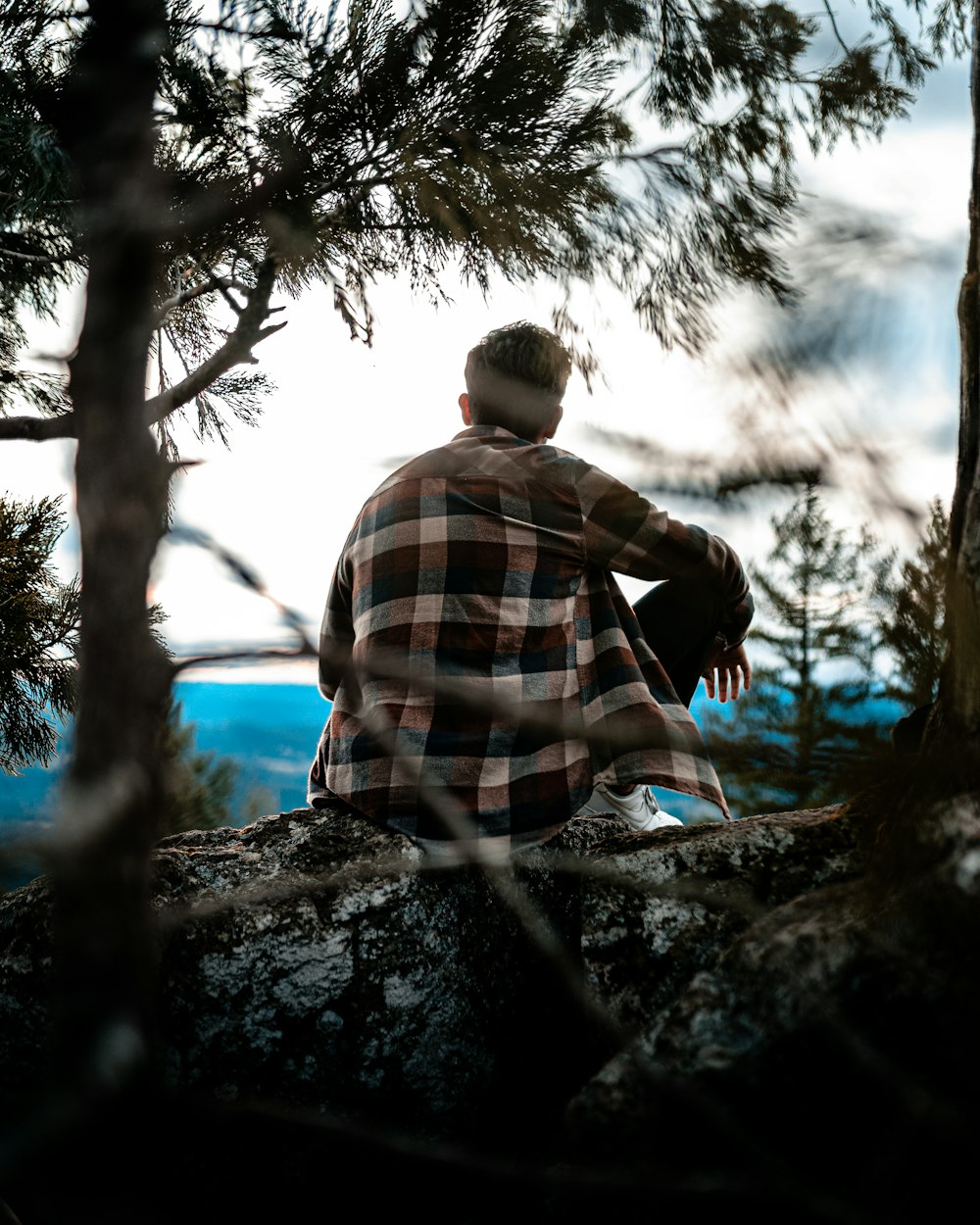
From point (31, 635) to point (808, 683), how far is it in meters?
2.23

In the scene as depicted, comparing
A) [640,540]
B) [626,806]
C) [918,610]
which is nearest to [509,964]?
[626,806]

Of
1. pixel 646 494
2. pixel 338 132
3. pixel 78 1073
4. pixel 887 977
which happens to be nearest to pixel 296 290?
pixel 338 132

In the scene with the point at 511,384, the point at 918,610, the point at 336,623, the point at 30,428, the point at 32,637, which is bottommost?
the point at 32,637

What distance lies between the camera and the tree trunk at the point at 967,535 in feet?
2.66

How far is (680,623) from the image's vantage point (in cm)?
188

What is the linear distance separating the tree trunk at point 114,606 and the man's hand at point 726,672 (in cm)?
143

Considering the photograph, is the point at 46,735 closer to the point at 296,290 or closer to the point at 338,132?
the point at 296,290

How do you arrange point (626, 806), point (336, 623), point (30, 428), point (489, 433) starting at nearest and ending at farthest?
1. point (30, 428)
2. point (489, 433)
3. point (626, 806)
4. point (336, 623)

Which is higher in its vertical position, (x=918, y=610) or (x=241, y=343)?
(x=241, y=343)

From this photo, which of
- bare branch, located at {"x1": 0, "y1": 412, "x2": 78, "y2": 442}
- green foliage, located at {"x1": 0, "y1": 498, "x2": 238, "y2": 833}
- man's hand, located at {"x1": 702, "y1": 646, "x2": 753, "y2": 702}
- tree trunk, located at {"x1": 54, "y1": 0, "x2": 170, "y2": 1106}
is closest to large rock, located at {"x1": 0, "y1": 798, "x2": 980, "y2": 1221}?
tree trunk, located at {"x1": 54, "y1": 0, "x2": 170, "y2": 1106}

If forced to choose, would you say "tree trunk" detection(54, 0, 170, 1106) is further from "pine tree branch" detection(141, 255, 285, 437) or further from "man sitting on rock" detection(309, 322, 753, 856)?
"man sitting on rock" detection(309, 322, 753, 856)

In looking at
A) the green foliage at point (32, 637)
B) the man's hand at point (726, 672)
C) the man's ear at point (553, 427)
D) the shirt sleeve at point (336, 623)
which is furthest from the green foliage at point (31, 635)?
the man's hand at point (726, 672)

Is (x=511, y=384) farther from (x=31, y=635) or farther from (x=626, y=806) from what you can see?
(x=31, y=635)

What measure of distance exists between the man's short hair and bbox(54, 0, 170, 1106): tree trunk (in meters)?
0.59
